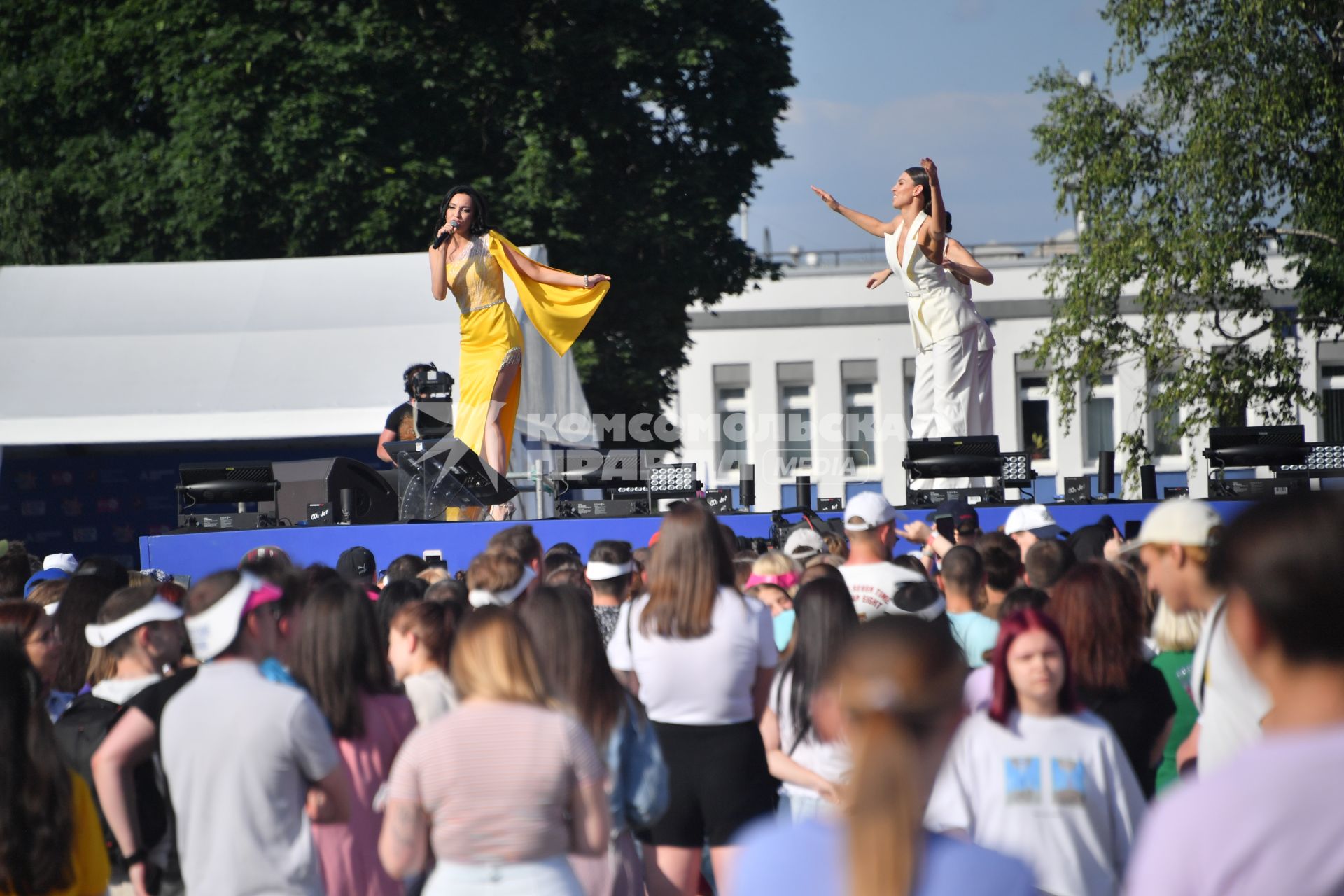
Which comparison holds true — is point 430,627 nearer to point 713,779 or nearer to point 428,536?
point 713,779

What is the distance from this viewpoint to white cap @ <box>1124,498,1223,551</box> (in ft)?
13.1

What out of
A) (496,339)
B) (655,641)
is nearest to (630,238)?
(496,339)

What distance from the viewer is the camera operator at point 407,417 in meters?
12.8

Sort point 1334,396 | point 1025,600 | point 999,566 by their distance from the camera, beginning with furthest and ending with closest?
point 1334,396
point 999,566
point 1025,600

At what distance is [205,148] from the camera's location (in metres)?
20.9

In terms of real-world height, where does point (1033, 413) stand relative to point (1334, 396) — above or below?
below

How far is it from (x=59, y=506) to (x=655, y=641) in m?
14.6

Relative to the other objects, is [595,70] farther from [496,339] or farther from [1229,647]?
[1229,647]

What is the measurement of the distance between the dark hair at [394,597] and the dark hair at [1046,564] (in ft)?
7.51

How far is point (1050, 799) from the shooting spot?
10.8ft

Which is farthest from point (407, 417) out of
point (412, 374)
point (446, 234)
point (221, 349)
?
point (221, 349)

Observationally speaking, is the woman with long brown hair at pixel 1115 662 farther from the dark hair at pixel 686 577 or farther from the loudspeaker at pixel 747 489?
the loudspeaker at pixel 747 489

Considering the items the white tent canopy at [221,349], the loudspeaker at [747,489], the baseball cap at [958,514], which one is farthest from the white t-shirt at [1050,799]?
the white tent canopy at [221,349]

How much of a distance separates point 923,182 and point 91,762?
870 cm
